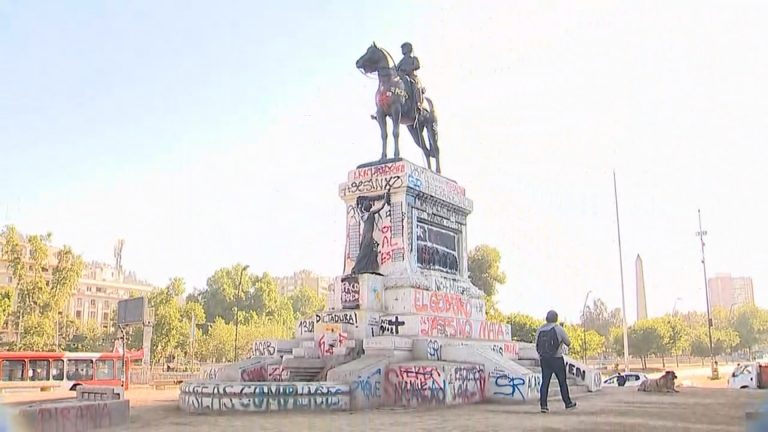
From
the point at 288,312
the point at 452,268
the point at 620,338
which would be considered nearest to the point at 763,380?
the point at 452,268

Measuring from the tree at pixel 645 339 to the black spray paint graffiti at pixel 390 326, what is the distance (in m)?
66.5

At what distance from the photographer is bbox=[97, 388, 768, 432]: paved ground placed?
11227 mm

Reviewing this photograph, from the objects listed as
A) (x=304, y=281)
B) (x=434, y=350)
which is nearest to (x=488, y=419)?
(x=434, y=350)

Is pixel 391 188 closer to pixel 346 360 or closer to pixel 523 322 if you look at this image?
pixel 346 360

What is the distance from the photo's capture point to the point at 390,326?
20406 millimetres

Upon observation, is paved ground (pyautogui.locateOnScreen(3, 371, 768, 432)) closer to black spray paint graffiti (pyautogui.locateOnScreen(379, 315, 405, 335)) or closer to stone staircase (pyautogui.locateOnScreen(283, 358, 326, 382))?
stone staircase (pyautogui.locateOnScreen(283, 358, 326, 382))

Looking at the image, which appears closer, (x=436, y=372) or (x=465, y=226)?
(x=436, y=372)

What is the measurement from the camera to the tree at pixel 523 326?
62188mm

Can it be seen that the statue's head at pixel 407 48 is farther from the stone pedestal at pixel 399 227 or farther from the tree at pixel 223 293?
the tree at pixel 223 293

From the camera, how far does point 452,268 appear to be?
25531 millimetres

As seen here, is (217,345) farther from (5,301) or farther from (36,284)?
(5,301)

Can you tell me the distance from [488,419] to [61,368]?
29930mm

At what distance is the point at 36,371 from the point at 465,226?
23.3 metres

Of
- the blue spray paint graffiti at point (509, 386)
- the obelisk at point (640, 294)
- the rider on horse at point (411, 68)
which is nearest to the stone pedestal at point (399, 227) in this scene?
the rider on horse at point (411, 68)
